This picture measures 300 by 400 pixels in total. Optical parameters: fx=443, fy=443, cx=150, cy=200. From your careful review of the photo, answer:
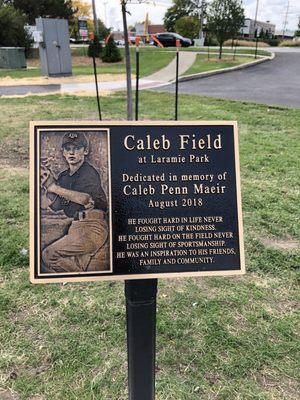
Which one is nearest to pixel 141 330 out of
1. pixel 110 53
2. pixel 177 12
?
pixel 110 53

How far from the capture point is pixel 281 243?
379 centimetres

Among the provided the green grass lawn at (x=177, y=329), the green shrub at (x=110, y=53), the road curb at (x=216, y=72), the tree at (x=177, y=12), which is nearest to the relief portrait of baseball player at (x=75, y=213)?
the green grass lawn at (x=177, y=329)

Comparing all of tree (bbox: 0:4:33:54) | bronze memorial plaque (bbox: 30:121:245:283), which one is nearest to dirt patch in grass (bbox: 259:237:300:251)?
bronze memorial plaque (bbox: 30:121:245:283)

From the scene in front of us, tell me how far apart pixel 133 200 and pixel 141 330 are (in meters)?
0.56

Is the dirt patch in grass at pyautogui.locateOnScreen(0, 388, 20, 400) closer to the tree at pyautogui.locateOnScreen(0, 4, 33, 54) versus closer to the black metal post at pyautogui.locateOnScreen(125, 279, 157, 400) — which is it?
the black metal post at pyautogui.locateOnScreen(125, 279, 157, 400)

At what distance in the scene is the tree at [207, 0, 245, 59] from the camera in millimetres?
19094

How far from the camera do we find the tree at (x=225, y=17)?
62.6ft

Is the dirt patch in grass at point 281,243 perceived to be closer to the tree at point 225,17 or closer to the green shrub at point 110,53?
the tree at point 225,17

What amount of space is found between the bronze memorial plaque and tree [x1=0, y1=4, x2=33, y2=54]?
2880 cm

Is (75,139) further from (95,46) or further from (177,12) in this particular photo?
(177,12)

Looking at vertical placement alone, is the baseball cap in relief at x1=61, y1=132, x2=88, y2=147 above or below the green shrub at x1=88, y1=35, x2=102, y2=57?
above

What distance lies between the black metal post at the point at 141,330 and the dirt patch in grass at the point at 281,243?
2054mm

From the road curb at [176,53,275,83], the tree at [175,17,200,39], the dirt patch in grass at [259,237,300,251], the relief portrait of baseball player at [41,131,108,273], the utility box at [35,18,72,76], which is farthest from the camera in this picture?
the tree at [175,17,200,39]

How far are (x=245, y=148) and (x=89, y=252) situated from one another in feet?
15.9
